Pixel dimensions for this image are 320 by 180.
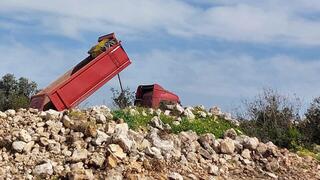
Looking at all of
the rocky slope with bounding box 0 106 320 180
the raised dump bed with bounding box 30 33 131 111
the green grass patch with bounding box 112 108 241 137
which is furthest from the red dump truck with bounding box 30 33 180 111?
the rocky slope with bounding box 0 106 320 180

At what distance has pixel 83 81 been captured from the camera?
12961 mm

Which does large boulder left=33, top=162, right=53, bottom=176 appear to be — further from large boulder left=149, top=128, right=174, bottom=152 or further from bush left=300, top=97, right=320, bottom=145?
bush left=300, top=97, right=320, bottom=145

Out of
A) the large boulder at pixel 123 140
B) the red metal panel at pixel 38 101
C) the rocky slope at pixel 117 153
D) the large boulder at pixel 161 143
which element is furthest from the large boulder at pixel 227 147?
the red metal panel at pixel 38 101

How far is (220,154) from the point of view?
9523 mm

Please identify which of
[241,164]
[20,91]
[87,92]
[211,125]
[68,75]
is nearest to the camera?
[241,164]

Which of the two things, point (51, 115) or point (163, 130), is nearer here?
point (51, 115)

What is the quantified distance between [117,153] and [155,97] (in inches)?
217

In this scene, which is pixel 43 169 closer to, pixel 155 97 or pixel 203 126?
pixel 203 126

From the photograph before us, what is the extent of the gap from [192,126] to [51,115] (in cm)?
272

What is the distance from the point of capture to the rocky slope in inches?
324

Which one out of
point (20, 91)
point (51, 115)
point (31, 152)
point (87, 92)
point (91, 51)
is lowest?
point (31, 152)

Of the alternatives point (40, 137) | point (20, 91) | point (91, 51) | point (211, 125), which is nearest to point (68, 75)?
point (91, 51)

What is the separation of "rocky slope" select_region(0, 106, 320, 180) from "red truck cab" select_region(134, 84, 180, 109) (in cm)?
335

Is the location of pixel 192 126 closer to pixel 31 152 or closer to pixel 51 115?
pixel 51 115
